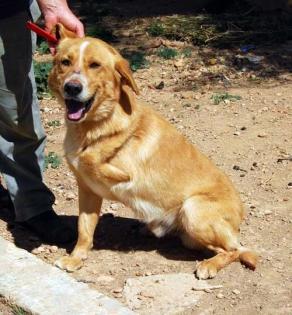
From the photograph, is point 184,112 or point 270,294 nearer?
point 270,294

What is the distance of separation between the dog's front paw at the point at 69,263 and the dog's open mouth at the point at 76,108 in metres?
0.92

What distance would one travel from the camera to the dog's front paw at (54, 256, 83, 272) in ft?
13.8

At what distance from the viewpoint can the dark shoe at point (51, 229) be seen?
15.0 ft

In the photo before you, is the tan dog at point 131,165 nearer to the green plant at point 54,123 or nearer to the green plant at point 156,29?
the green plant at point 54,123

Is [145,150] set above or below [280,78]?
above

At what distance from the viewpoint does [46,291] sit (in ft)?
12.0

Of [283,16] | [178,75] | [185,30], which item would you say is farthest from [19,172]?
[283,16]

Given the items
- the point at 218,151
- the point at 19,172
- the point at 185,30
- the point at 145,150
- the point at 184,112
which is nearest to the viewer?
the point at 145,150

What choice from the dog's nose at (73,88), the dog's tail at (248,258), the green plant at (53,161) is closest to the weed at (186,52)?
the green plant at (53,161)

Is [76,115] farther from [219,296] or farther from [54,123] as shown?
[54,123]

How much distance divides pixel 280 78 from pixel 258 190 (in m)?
2.49

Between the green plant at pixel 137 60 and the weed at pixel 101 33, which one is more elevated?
the green plant at pixel 137 60

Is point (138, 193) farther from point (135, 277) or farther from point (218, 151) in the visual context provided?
point (218, 151)

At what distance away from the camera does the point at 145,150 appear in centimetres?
417
